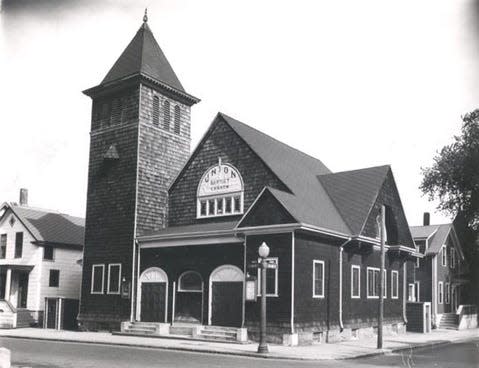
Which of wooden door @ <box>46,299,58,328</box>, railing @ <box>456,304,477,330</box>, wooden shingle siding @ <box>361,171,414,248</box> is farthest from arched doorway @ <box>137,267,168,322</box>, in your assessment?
railing @ <box>456,304,477,330</box>

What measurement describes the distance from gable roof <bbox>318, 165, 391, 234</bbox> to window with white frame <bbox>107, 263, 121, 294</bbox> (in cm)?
1206

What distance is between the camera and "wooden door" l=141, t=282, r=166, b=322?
3012 cm

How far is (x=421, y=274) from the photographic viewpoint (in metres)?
46.8

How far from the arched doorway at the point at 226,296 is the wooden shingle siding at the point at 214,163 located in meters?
3.30

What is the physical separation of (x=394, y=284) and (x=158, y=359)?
20.0 meters

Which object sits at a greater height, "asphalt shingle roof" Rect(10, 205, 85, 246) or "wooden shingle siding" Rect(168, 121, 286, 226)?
"wooden shingle siding" Rect(168, 121, 286, 226)

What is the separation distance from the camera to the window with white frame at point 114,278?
105ft

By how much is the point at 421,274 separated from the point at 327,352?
26.6 m

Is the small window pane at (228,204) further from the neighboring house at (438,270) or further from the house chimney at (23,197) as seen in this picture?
the house chimney at (23,197)

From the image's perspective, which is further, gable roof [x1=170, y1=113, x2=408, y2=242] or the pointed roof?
the pointed roof

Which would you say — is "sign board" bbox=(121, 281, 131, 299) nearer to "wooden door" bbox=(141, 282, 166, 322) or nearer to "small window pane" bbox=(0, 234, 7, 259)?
"wooden door" bbox=(141, 282, 166, 322)

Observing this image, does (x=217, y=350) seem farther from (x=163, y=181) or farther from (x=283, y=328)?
(x=163, y=181)

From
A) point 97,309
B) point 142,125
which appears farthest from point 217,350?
point 142,125

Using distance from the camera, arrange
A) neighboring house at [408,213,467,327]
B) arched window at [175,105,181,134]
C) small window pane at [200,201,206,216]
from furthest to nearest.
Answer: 1. neighboring house at [408,213,467,327]
2. arched window at [175,105,181,134]
3. small window pane at [200,201,206,216]
